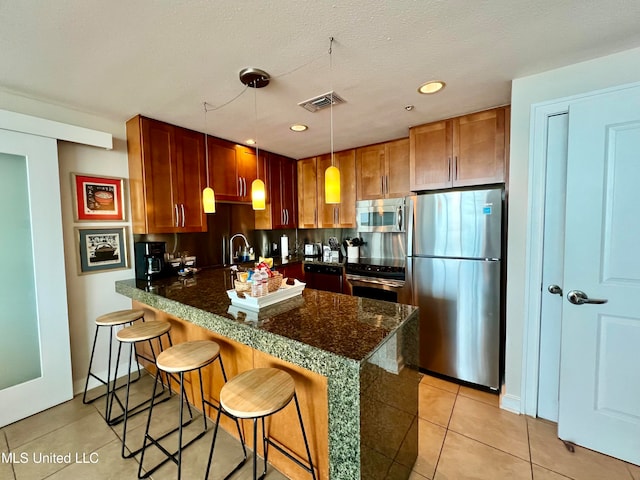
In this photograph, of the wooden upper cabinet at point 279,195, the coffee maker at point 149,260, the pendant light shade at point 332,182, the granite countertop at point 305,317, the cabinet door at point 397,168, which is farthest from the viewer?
the wooden upper cabinet at point 279,195

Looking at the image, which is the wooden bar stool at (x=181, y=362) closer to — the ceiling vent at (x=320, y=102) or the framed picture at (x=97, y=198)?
the framed picture at (x=97, y=198)

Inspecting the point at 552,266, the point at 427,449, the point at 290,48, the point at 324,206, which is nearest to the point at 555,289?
the point at 552,266

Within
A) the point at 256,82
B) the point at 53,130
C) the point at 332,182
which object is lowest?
the point at 332,182

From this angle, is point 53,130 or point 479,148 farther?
point 479,148

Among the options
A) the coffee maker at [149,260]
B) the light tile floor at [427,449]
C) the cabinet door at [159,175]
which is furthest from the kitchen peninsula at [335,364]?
the cabinet door at [159,175]

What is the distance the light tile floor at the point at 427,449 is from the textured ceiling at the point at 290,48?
2398mm

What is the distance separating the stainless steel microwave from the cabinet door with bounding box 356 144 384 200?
14cm

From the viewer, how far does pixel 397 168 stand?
10.3 feet

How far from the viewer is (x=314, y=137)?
A: 3008 mm

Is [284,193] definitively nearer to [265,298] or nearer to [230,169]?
[230,169]

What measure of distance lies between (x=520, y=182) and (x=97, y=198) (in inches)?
137

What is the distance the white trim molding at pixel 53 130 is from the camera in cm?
193

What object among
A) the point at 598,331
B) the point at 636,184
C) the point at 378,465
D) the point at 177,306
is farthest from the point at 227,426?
the point at 636,184

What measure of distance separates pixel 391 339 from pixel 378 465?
517 millimetres
